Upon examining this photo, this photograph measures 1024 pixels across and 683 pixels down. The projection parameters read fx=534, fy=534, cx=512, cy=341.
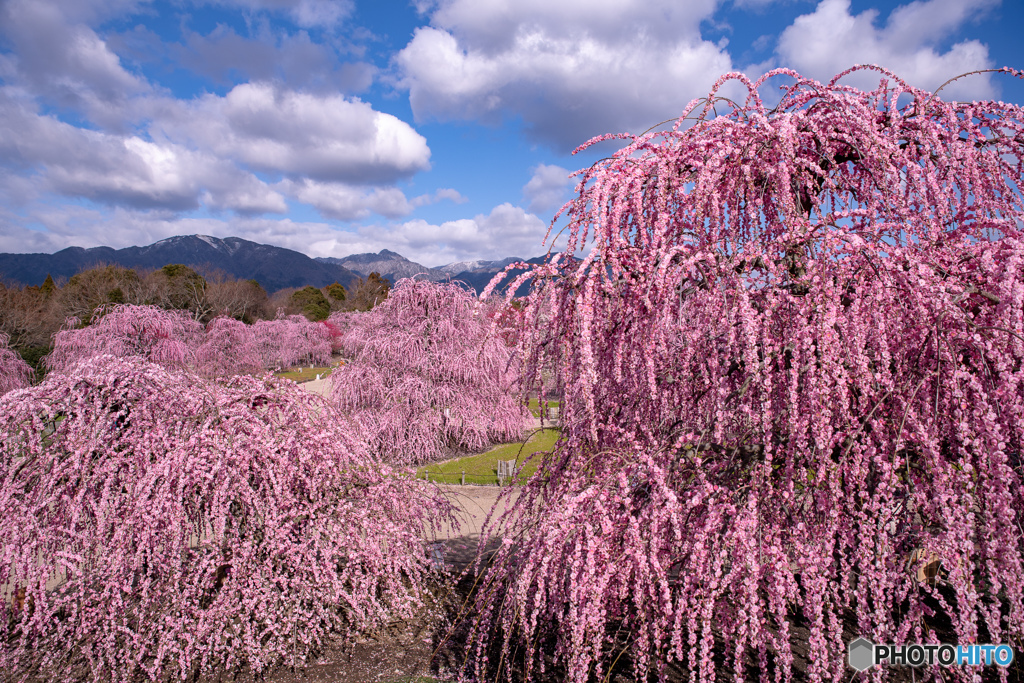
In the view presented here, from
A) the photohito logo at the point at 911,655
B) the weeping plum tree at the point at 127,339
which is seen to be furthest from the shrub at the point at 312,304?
the photohito logo at the point at 911,655

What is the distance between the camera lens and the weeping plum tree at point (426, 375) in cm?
1266

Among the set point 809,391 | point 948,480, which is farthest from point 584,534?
point 948,480

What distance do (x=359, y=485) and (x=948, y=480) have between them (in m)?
4.49

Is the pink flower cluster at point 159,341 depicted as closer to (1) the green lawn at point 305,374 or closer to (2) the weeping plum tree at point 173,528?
(2) the weeping plum tree at point 173,528

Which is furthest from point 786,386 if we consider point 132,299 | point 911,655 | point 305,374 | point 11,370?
point 132,299

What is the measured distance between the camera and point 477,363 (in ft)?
44.1

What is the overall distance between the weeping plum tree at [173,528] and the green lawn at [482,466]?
5.77m

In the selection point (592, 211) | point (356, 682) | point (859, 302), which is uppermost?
point (592, 211)

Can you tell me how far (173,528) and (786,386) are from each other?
4438 millimetres

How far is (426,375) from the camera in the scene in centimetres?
1302

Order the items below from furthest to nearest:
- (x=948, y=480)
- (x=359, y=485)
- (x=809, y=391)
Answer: (x=359, y=485) < (x=809, y=391) < (x=948, y=480)

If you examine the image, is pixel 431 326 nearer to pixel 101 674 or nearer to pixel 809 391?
pixel 101 674

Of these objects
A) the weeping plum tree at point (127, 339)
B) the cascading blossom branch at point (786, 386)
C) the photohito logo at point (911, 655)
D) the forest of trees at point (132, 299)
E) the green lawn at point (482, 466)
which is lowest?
the green lawn at point (482, 466)

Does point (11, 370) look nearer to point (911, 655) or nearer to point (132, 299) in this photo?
point (132, 299)
